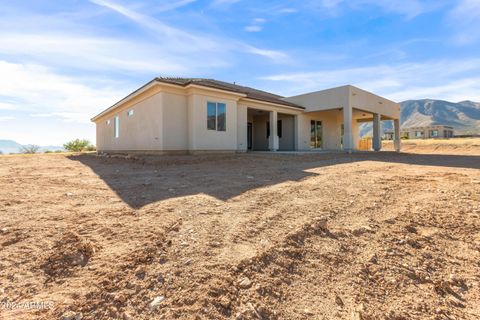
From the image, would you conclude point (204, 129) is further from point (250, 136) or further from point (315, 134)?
point (315, 134)

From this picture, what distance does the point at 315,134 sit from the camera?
19.6 metres

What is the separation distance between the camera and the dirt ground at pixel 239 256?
194 centimetres

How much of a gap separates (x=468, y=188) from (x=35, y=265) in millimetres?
6872

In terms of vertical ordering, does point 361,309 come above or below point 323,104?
below

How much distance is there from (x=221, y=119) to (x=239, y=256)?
10.9 meters

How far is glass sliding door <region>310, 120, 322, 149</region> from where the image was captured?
19.3m

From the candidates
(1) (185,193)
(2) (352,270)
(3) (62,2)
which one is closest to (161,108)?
(3) (62,2)

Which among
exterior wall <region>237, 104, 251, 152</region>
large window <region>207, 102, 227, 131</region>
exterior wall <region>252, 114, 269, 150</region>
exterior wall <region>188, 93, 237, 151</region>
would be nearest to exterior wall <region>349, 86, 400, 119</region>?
exterior wall <region>252, 114, 269, 150</region>

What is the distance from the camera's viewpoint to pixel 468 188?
4.96m

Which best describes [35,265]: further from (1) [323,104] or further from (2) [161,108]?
(1) [323,104]

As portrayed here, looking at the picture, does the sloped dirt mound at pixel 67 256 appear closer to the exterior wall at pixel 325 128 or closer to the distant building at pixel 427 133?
the exterior wall at pixel 325 128

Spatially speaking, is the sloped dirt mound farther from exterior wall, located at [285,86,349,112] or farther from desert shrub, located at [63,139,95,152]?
desert shrub, located at [63,139,95,152]

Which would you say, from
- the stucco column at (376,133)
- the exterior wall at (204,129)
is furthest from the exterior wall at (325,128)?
the exterior wall at (204,129)

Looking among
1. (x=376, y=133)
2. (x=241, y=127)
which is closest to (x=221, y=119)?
(x=241, y=127)
